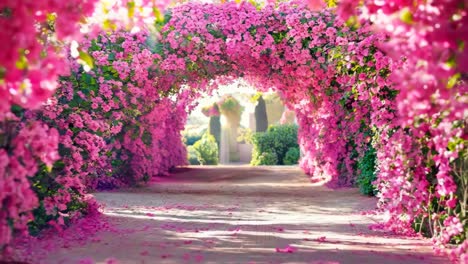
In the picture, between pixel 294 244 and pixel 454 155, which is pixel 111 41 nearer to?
pixel 294 244

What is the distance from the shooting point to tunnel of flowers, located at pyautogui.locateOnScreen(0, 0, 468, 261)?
3.59 m

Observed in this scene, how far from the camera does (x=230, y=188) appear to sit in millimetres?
15148

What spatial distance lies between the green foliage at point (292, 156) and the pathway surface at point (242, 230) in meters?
9.27

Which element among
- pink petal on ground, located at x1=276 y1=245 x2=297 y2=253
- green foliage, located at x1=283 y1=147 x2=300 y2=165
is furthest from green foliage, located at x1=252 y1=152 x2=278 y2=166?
pink petal on ground, located at x1=276 y1=245 x2=297 y2=253

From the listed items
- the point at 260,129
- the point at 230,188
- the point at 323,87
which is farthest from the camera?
the point at 260,129

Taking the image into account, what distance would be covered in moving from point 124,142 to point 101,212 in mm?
4754

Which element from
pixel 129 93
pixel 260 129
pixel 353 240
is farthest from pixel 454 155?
pixel 260 129

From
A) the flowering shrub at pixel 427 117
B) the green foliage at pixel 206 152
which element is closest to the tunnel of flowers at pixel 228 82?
the flowering shrub at pixel 427 117

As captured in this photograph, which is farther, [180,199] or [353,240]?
[180,199]

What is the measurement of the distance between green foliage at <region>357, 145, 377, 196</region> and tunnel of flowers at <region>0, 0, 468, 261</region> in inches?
10.5

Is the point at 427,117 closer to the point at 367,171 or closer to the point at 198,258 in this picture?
the point at 198,258

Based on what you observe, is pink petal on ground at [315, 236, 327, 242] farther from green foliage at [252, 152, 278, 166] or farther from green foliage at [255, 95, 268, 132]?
green foliage at [255, 95, 268, 132]

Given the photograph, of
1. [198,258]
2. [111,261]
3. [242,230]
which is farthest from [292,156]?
[111,261]

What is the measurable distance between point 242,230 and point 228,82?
8934 mm
